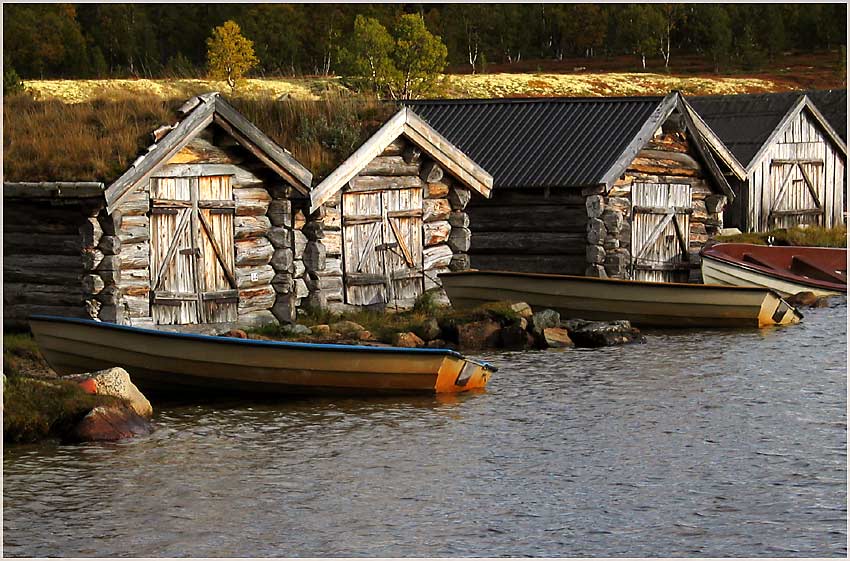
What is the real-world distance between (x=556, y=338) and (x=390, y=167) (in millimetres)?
4062

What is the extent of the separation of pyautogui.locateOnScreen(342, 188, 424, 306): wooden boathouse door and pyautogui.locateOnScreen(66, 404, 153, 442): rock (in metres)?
7.56

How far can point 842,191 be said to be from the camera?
4050cm

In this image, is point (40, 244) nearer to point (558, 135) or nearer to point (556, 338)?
point (556, 338)

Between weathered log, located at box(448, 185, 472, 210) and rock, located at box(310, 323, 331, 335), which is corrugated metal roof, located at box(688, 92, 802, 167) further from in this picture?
rock, located at box(310, 323, 331, 335)

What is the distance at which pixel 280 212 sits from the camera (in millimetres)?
21625

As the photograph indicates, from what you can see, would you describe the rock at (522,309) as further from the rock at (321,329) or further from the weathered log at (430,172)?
the rock at (321,329)

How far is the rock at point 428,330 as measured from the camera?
72.4ft

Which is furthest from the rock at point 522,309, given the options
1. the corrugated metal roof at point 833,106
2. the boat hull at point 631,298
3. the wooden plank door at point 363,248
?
the corrugated metal roof at point 833,106

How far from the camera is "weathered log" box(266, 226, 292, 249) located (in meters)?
21.6

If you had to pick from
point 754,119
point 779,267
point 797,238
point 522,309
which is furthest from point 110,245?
point 754,119

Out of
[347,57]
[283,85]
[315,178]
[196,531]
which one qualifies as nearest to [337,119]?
[315,178]

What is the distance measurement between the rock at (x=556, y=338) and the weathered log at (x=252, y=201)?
194 inches

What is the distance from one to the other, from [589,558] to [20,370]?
1007 cm

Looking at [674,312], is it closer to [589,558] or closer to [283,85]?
[589,558]
